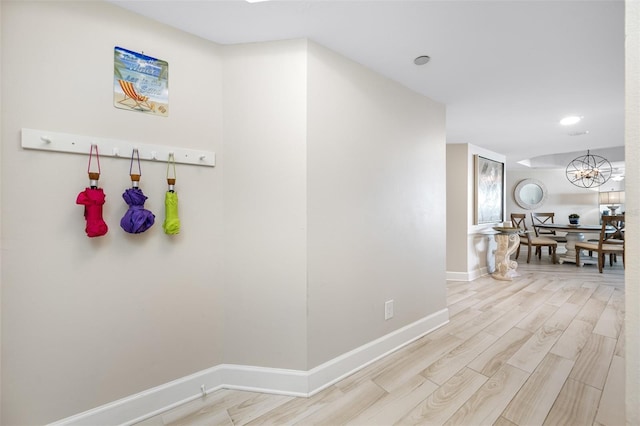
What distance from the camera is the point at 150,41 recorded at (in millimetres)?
1577

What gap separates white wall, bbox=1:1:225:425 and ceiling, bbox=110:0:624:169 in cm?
30

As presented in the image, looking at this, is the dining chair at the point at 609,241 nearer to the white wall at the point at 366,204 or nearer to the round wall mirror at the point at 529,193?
the round wall mirror at the point at 529,193

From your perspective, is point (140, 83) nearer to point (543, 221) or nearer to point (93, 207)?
point (93, 207)

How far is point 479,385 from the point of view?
1.82m

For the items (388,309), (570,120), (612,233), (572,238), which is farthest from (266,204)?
(572,238)

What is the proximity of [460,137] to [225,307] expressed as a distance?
3.89m

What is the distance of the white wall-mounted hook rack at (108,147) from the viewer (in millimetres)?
1294

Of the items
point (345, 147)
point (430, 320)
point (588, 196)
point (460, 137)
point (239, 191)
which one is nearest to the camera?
point (239, 191)

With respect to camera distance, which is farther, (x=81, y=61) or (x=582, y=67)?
(x=582, y=67)

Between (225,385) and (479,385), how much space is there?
5.17ft

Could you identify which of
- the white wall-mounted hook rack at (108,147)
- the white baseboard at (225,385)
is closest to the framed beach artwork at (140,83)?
the white wall-mounted hook rack at (108,147)

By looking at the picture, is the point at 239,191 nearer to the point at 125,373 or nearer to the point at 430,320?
the point at 125,373

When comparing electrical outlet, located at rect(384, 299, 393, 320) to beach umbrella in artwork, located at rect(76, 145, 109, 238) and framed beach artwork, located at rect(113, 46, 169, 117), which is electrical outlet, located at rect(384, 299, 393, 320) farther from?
framed beach artwork, located at rect(113, 46, 169, 117)

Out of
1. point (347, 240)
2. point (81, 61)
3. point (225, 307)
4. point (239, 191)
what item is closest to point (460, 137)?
point (347, 240)
